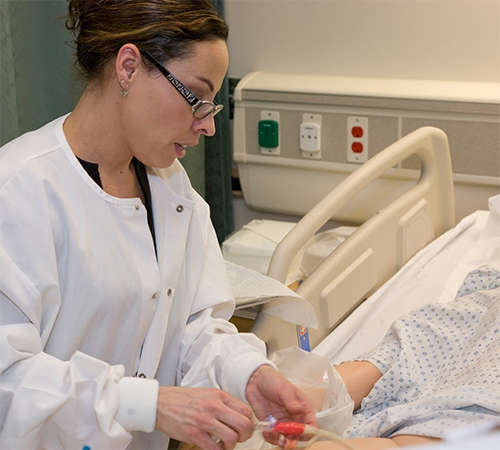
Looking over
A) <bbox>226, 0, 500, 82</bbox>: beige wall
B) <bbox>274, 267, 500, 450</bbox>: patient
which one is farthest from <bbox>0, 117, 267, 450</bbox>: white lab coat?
<bbox>226, 0, 500, 82</bbox>: beige wall

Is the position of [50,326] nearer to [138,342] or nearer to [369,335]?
[138,342]

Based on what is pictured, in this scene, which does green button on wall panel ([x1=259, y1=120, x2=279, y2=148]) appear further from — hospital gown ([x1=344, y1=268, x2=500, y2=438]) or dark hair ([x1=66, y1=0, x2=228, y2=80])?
dark hair ([x1=66, y1=0, x2=228, y2=80])

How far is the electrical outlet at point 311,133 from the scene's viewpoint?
2.97m

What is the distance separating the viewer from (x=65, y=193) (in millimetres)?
1414

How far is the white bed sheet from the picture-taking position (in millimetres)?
2141

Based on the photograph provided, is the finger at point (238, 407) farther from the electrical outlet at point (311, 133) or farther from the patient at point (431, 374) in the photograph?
the electrical outlet at point (311, 133)

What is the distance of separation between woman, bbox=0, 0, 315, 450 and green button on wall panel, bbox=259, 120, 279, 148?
4.59 feet

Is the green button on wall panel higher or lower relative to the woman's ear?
lower

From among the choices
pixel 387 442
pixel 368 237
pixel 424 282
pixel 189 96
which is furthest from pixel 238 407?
pixel 424 282

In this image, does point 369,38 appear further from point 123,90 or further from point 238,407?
point 238,407

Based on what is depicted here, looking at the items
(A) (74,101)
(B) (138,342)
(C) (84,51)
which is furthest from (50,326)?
(A) (74,101)

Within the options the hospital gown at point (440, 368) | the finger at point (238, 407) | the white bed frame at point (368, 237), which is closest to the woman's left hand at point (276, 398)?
the finger at point (238, 407)

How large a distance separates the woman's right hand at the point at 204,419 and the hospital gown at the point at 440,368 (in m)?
0.48

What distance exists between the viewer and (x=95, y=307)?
1.45m
